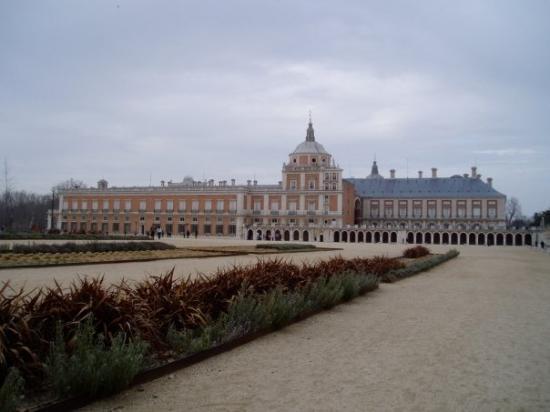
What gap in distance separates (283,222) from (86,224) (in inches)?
1370

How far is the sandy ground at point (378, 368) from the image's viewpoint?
15.7 feet

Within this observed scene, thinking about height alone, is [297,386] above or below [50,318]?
below

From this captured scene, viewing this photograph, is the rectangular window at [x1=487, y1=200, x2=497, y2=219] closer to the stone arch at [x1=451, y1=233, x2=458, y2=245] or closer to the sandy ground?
the stone arch at [x1=451, y1=233, x2=458, y2=245]

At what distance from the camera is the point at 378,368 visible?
5996mm

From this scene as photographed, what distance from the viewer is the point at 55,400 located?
4332mm

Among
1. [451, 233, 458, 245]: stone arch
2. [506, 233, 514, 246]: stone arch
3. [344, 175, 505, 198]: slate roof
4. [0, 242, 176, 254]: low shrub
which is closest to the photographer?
[0, 242, 176, 254]: low shrub

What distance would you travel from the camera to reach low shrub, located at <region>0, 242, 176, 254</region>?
22066 millimetres

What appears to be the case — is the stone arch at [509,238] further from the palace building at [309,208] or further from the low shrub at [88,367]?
the low shrub at [88,367]

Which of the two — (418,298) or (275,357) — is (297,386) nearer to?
(275,357)

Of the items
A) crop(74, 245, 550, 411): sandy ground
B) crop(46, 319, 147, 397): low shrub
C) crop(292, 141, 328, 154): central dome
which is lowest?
crop(74, 245, 550, 411): sandy ground

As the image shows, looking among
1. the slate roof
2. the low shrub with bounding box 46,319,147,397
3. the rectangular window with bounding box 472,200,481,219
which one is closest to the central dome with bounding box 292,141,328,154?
the slate roof

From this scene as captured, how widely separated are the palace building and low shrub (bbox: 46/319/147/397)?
69526 millimetres

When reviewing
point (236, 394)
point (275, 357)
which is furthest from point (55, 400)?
point (275, 357)

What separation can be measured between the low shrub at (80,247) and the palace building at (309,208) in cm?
4793
